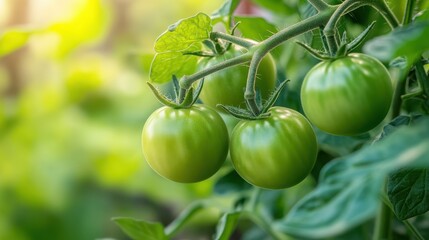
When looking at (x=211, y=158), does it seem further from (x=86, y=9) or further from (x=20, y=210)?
(x=20, y=210)

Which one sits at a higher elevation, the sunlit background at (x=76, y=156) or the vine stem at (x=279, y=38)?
the vine stem at (x=279, y=38)

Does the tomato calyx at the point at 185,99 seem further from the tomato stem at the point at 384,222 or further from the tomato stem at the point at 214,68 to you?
the tomato stem at the point at 384,222

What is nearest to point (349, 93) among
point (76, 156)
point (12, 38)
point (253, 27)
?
point (253, 27)

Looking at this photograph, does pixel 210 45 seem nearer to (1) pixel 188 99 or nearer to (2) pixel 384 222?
(1) pixel 188 99

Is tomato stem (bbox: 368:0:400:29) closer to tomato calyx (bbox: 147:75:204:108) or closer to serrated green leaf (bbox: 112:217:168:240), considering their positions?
tomato calyx (bbox: 147:75:204:108)

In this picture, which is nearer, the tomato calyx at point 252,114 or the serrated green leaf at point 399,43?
the serrated green leaf at point 399,43

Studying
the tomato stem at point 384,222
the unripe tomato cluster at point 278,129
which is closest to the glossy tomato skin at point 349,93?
the unripe tomato cluster at point 278,129
